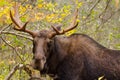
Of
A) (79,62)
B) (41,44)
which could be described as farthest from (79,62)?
(41,44)

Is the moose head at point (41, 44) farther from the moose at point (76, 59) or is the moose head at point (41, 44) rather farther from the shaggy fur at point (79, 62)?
the shaggy fur at point (79, 62)

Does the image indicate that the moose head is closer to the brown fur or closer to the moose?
the moose

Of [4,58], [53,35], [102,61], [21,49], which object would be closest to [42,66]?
[53,35]

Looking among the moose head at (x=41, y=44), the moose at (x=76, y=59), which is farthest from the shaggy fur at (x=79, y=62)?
the moose head at (x=41, y=44)

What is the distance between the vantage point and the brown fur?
28.7 ft

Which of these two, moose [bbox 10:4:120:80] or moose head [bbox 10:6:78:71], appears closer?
moose head [bbox 10:6:78:71]

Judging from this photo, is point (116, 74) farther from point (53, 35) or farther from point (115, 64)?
point (53, 35)

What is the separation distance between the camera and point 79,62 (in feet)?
28.9

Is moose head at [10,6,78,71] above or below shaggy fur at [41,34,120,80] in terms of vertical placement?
Result: above

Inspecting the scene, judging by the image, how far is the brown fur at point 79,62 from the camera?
345 inches

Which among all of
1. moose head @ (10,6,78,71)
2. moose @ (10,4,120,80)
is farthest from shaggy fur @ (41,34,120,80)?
moose head @ (10,6,78,71)

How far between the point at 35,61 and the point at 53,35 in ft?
2.50

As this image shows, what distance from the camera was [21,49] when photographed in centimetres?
1117

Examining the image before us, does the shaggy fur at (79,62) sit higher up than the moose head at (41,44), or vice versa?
the moose head at (41,44)
